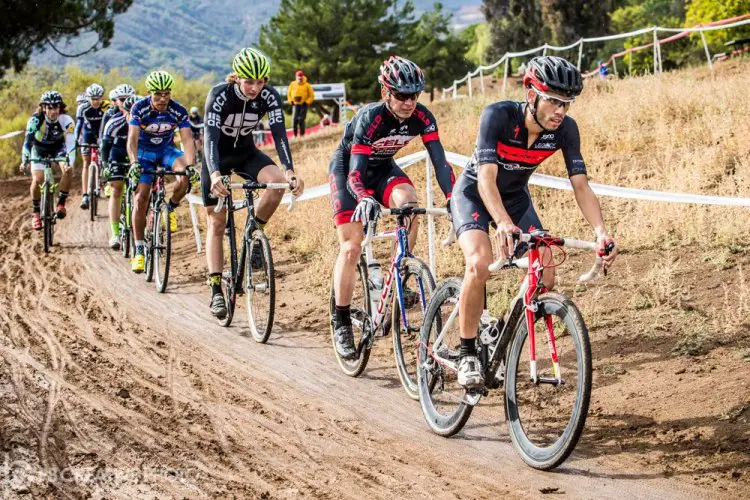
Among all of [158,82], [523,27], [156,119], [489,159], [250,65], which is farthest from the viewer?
[523,27]

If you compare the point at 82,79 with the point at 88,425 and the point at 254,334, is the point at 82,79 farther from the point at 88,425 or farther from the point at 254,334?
the point at 88,425

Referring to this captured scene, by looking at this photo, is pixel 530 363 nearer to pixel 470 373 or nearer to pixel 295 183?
pixel 470 373

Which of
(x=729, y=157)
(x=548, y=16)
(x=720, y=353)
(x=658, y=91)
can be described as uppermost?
(x=548, y=16)

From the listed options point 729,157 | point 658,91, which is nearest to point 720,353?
point 729,157

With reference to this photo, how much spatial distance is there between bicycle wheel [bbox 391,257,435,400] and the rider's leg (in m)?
2.52

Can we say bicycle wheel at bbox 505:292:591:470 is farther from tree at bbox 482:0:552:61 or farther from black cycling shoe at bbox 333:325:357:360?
tree at bbox 482:0:552:61

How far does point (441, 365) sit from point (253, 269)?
315 cm

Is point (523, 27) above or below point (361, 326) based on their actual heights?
above

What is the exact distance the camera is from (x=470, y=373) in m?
5.66

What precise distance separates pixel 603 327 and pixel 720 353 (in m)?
1.30

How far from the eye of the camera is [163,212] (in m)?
11.1

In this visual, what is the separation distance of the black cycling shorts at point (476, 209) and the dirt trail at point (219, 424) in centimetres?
144

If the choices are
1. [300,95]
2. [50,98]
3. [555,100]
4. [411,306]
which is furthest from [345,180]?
[300,95]

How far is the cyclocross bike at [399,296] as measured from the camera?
6.62 m
